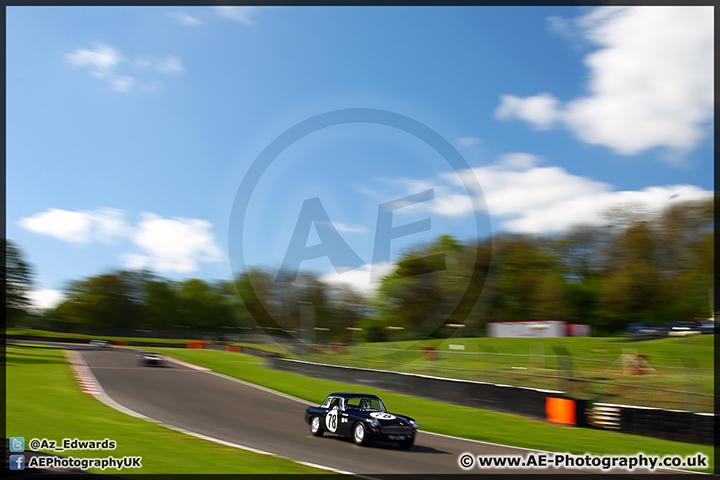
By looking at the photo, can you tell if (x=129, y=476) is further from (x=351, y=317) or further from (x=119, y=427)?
(x=351, y=317)

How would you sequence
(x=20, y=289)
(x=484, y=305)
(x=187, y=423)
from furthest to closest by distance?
(x=20, y=289) < (x=484, y=305) < (x=187, y=423)

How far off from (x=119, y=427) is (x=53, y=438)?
1.91 metres

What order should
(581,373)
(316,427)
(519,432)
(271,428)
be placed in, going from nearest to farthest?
(316,427) → (271,428) → (519,432) → (581,373)

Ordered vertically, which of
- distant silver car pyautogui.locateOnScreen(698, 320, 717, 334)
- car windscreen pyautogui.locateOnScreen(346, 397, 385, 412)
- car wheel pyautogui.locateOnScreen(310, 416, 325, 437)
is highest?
car windscreen pyautogui.locateOnScreen(346, 397, 385, 412)

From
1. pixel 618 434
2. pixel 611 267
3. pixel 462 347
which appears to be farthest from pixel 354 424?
pixel 611 267

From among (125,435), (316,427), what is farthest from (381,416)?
(125,435)

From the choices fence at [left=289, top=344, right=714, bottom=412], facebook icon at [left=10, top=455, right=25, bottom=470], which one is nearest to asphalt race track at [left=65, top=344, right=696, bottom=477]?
fence at [left=289, top=344, right=714, bottom=412]

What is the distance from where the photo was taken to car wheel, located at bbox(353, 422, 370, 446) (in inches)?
458

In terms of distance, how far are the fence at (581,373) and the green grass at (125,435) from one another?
12.2 m

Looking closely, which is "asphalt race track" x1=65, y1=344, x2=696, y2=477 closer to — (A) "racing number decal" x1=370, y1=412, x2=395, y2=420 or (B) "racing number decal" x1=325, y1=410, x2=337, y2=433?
(B) "racing number decal" x1=325, y1=410, x2=337, y2=433

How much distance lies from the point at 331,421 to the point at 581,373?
48.4 feet

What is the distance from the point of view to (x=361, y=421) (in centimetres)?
1178

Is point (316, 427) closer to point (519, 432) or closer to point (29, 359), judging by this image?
point (519, 432)

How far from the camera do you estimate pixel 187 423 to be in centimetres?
1403
